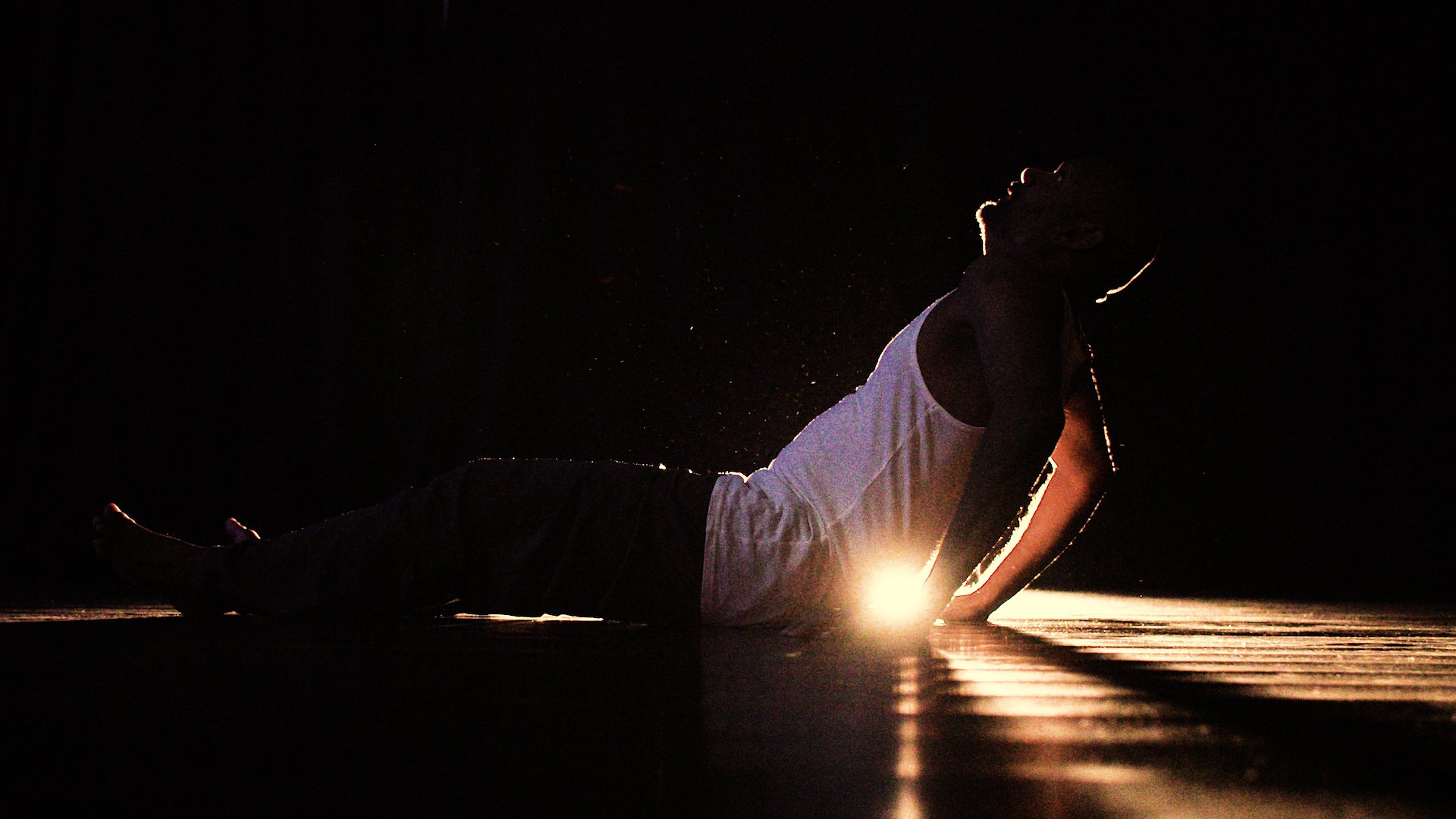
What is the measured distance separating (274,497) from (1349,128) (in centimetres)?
349

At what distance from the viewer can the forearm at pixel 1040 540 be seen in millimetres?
1264

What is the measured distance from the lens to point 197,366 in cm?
269

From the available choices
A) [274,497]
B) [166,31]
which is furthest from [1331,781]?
[166,31]

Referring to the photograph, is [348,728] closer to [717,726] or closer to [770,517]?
[717,726]

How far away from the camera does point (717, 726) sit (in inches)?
19.7

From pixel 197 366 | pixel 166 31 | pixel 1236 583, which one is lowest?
pixel 1236 583

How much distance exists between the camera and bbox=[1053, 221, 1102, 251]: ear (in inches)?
43.2

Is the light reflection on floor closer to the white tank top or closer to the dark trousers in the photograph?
the white tank top

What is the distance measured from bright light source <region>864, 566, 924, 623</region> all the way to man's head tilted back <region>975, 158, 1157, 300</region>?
374mm

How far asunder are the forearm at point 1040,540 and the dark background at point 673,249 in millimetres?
1666

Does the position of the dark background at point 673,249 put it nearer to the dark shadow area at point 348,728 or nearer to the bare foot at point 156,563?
the bare foot at point 156,563

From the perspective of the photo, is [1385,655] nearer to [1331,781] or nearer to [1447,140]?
[1331,781]

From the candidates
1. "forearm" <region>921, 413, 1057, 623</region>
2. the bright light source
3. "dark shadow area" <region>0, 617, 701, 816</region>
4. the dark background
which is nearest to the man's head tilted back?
"forearm" <region>921, 413, 1057, 623</region>

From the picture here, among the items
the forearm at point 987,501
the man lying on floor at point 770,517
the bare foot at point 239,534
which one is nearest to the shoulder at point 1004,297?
the man lying on floor at point 770,517
